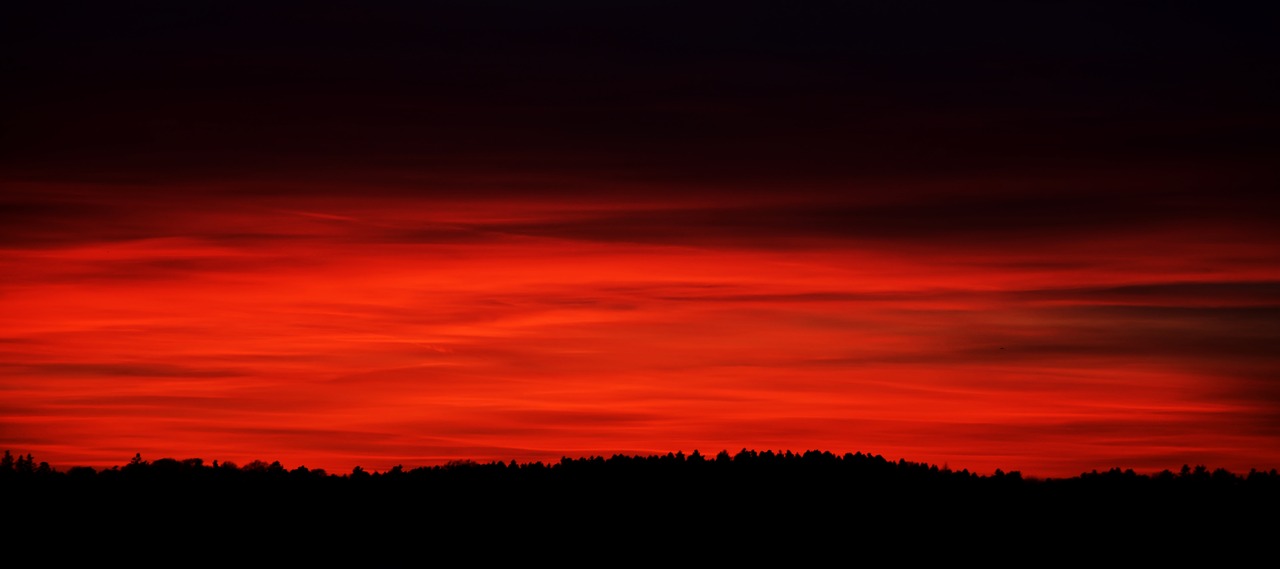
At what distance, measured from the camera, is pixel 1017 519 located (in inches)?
1971

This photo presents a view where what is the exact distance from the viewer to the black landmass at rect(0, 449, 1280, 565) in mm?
48531

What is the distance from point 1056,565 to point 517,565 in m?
12.9

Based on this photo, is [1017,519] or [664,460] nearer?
[1017,519]

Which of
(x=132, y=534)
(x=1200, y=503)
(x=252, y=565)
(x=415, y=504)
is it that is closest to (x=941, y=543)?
(x=1200, y=503)

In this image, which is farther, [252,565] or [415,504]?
[415,504]

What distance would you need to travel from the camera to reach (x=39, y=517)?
5091 centimetres

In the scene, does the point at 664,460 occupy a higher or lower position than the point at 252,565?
higher

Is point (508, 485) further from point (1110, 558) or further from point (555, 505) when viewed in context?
point (1110, 558)

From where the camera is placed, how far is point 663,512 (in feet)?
165

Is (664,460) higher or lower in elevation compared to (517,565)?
higher

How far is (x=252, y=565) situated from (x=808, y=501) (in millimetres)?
13985

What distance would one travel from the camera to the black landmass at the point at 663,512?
48.5 metres

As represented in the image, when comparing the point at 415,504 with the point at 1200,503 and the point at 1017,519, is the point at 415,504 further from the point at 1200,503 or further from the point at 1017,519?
the point at 1200,503

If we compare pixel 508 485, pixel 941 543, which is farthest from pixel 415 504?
pixel 941 543
